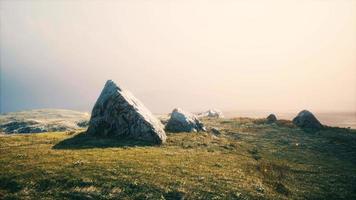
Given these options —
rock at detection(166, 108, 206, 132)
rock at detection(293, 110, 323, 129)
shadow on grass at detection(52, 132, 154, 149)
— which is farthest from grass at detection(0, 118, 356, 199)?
rock at detection(293, 110, 323, 129)

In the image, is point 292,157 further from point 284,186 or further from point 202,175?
point 202,175

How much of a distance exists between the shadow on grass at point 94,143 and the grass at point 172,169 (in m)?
0.13

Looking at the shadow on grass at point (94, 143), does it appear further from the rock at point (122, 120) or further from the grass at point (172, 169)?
the rock at point (122, 120)

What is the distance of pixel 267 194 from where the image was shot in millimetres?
28516

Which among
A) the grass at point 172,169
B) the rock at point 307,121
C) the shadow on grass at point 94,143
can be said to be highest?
the rock at point 307,121

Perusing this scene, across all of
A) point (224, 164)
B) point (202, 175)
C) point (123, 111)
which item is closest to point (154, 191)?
point (202, 175)

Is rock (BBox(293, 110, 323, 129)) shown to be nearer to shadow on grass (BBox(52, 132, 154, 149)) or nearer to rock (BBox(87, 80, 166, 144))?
rock (BBox(87, 80, 166, 144))

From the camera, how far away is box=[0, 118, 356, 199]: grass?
87.9 feet

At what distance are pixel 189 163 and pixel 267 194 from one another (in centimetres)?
959

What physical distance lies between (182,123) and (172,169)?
87.8ft

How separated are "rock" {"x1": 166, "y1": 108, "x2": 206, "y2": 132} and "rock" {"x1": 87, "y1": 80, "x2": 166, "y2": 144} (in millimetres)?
9426

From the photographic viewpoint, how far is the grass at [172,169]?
87.9ft

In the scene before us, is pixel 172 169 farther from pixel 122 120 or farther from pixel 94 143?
pixel 122 120

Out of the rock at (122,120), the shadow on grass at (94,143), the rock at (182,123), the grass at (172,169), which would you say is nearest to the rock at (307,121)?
the grass at (172,169)
